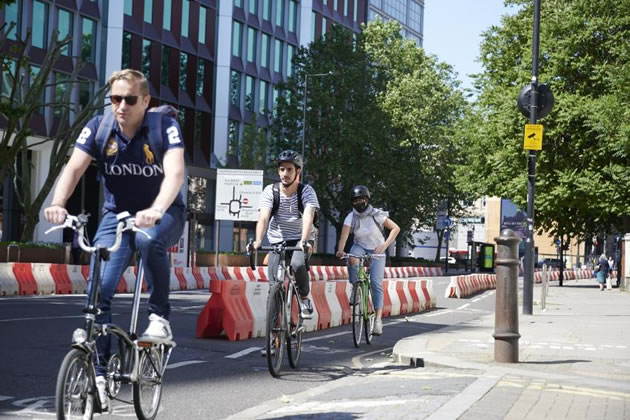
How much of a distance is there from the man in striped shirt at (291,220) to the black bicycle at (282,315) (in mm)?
80

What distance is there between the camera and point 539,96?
19844 mm

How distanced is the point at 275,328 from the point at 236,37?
51927mm

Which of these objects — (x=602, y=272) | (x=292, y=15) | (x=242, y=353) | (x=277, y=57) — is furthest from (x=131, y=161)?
(x=292, y=15)

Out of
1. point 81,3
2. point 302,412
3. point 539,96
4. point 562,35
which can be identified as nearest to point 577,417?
point 302,412

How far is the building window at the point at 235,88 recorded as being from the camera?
2319 inches

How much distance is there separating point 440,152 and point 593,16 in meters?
21.9

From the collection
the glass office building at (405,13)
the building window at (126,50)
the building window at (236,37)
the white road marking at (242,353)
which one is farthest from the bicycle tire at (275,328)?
the glass office building at (405,13)

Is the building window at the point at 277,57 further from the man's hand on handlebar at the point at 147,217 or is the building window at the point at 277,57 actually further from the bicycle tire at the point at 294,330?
the man's hand on handlebar at the point at 147,217

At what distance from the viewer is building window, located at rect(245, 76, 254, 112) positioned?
6072cm

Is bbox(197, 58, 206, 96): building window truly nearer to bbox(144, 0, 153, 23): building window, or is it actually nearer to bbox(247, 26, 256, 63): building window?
bbox(247, 26, 256, 63): building window

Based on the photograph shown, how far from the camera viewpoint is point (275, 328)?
28.2 ft

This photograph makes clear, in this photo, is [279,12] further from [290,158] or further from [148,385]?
[148,385]

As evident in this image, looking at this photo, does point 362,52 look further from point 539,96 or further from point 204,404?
point 204,404

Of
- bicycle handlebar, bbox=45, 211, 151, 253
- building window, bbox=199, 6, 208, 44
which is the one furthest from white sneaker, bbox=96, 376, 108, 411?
building window, bbox=199, 6, 208, 44
